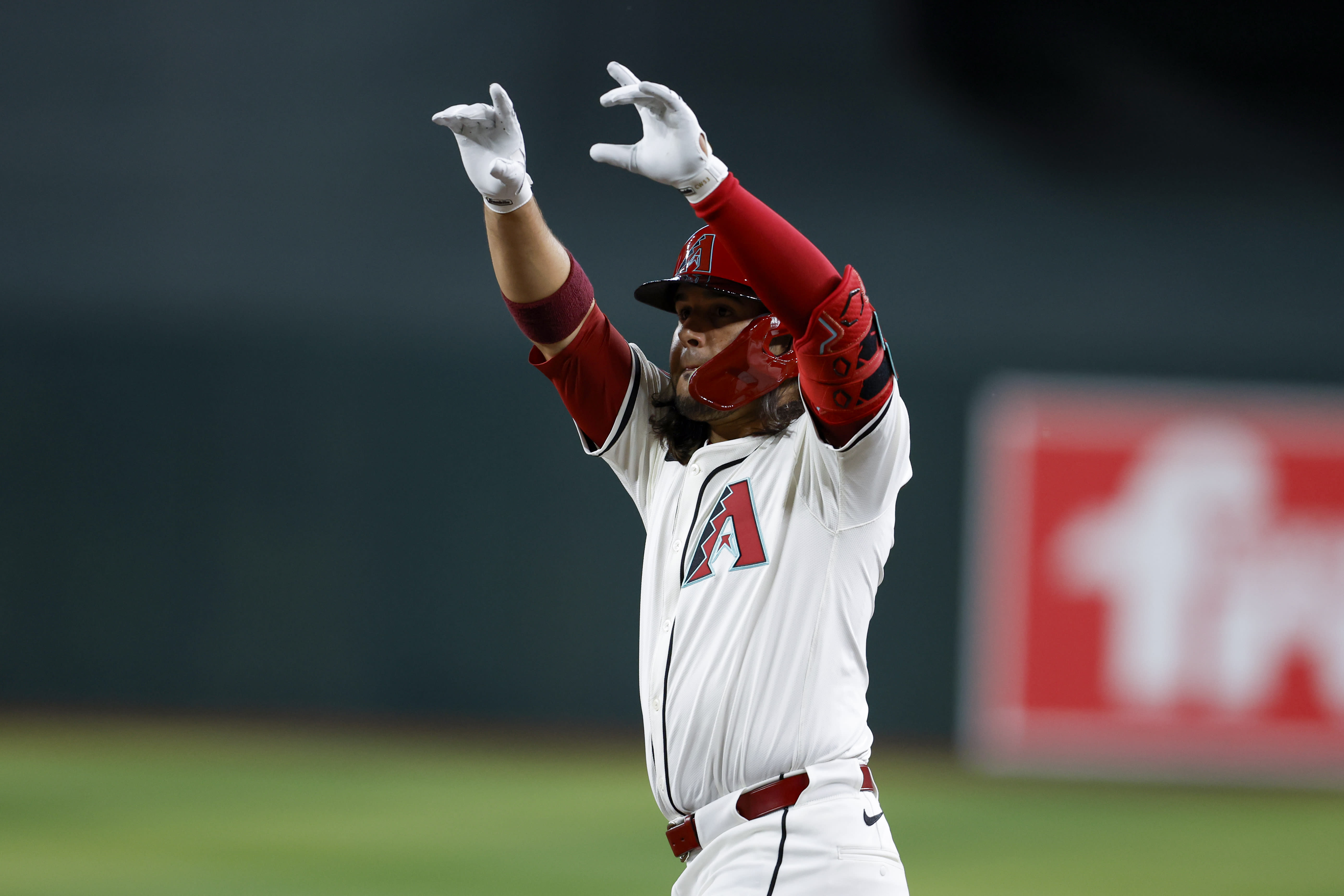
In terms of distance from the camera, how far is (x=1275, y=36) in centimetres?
1330

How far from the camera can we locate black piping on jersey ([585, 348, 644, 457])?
10.1 ft

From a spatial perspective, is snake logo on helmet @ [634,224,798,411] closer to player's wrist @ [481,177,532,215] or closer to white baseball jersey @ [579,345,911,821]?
white baseball jersey @ [579,345,911,821]

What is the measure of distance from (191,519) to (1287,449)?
318 inches

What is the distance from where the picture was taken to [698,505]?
2828 millimetres

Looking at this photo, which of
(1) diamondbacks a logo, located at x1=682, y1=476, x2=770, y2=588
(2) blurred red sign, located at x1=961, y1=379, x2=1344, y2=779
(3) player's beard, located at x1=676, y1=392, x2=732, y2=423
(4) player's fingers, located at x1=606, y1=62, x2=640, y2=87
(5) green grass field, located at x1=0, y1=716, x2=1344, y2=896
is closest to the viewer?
(4) player's fingers, located at x1=606, y1=62, x2=640, y2=87

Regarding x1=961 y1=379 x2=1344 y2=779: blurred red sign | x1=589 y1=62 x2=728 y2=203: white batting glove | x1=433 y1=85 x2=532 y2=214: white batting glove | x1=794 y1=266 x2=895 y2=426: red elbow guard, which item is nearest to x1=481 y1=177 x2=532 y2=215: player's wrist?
x1=433 y1=85 x2=532 y2=214: white batting glove

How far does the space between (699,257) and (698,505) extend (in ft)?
1.75

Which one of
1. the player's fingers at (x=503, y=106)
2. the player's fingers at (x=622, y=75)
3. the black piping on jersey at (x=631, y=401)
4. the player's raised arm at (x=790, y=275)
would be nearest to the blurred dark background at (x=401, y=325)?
the black piping on jersey at (x=631, y=401)

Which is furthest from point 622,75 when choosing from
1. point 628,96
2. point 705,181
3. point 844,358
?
point 844,358

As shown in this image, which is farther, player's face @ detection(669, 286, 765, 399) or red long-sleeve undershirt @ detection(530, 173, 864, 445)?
player's face @ detection(669, 286, 765, 399)

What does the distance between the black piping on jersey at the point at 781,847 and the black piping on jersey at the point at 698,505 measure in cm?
49

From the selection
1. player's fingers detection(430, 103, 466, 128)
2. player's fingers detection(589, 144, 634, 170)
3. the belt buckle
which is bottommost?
the belt buckle

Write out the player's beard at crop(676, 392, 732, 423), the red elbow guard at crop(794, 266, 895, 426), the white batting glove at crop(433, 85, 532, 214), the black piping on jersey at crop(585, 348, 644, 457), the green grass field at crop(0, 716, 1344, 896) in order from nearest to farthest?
the red elbow guard at crop(794, 266, 895, 426) → the white batting glove at crop(433, 85, 532, 214) → the player's beard at crop(676, 392, 732, 423) → the black piping on jersey at crop(585, 348, 644, 457) → the green grass field at crop(0, 716, 1344, 896)

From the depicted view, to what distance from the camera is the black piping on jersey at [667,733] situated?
272 cm
